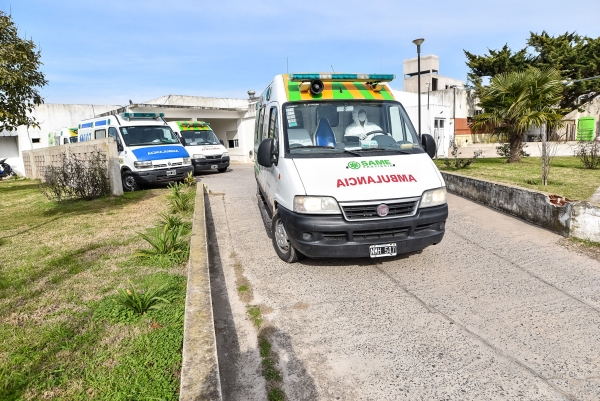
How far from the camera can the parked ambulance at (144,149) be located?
457 inches

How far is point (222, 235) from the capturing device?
6793 mm

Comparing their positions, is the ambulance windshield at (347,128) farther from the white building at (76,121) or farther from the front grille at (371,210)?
the white building at (76,121)

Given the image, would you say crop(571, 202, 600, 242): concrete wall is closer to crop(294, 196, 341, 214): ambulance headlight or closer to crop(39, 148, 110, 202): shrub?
crop(294, 196, 341, 214): ambulance headlight

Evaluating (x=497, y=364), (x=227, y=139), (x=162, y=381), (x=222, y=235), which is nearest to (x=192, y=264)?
(x=162, y=381)

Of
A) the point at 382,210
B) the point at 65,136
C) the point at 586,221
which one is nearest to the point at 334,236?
the point at 382,210

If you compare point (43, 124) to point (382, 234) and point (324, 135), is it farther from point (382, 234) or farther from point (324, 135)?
point (382, 234)

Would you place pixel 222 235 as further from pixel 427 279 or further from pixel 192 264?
pixel 427 279

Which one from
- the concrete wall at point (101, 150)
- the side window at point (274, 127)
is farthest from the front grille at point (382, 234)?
the concrete wall at point (101, 150)

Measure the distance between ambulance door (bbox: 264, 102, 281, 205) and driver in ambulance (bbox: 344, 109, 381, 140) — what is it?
0.96 meters

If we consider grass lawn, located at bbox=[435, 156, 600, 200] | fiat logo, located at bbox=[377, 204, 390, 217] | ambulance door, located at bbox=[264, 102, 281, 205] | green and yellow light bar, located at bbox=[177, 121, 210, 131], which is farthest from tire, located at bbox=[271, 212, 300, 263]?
green and yellow light bar, located at bbox=[177, 121, 210, 131]

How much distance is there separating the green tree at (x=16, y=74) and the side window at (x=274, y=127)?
6.74 m

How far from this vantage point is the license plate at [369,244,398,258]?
14.4 feet

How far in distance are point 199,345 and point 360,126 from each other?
3734 mm

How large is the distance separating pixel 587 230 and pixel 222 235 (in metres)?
5.56
